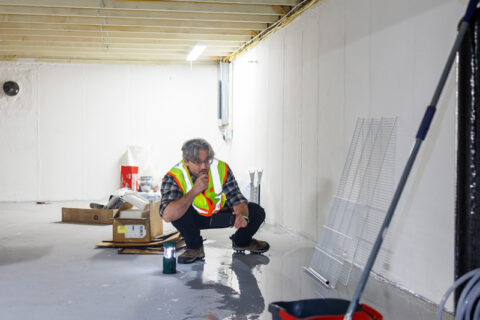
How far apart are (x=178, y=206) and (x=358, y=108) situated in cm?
160

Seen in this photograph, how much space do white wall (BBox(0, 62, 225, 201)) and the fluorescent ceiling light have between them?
2.20 ft

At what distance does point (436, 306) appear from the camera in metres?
3.05

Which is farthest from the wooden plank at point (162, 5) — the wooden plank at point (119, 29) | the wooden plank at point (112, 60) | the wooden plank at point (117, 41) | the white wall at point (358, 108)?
the wooden plank at point (112, 60)

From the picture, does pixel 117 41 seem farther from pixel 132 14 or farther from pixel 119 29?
pixel 132 14

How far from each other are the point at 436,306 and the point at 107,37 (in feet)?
18.0

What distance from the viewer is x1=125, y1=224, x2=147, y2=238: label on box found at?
15.3 ft

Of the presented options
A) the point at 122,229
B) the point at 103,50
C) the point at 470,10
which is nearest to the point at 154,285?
the point at 122,229

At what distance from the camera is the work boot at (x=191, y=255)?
412 centimetres

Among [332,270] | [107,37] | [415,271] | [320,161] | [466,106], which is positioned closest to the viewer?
[466,106]

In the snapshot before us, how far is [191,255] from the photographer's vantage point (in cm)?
417

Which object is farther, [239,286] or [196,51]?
[196,51]

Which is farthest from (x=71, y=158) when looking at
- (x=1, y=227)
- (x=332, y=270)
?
(x=332, y=270)

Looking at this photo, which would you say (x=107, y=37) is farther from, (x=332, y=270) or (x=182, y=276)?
(x=332, y=270)

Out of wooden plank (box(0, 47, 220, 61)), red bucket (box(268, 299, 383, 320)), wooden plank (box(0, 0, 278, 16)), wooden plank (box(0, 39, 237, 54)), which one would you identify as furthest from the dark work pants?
wooden plank (box(0, 47, 220, 61))
